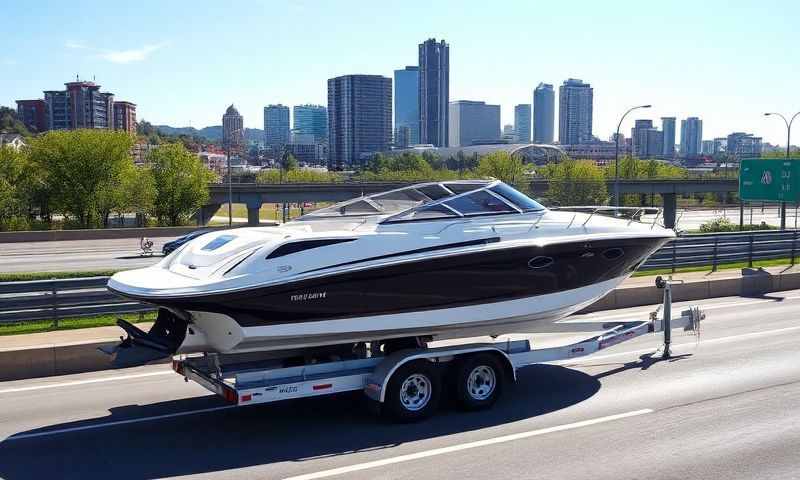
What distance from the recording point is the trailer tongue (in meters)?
8.95

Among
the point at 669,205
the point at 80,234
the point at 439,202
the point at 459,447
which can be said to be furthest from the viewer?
the point at 669,205

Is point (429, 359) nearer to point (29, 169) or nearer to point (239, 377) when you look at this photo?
point (239, 377)

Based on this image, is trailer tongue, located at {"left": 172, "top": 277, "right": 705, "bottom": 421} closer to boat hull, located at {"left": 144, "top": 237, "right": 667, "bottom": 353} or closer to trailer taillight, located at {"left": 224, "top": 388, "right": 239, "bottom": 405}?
trailer taillight, located at {"left": 224, "top": 388, "right": 239, "bottom": 405}

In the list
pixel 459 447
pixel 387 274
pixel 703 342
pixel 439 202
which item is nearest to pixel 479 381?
pixel 459 447

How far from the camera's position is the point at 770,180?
91.1ft

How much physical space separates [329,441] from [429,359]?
156cm

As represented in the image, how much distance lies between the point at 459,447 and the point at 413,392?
116 centimetres

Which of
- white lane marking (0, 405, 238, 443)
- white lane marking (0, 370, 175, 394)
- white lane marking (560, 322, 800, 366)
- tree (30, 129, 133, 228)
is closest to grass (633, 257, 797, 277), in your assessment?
white lane marking (560, 322, 800, 366)

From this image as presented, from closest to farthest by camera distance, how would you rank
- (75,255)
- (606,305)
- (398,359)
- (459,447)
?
(459,447), (398,359), (606,305), (75,255)

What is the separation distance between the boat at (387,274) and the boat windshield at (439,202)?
0.05 feet

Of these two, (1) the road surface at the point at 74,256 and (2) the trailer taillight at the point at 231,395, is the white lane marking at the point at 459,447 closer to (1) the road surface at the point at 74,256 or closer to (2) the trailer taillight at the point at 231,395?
(2) the trailer taillight at the point at 231,395

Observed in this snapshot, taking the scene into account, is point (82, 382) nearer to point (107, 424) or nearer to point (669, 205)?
point (107, 424)

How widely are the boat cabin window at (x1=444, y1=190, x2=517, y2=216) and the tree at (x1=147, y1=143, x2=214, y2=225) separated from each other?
175 ft

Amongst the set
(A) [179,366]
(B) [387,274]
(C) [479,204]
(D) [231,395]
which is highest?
(C) [479,204]
